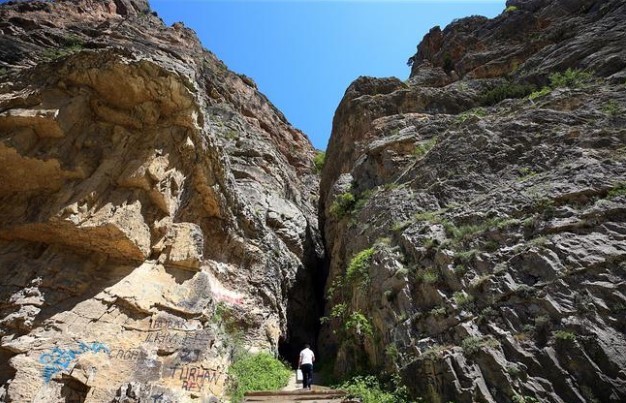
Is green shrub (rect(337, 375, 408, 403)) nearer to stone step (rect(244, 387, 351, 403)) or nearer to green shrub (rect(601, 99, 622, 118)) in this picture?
stone step (rect(244, 387, 351, 403))

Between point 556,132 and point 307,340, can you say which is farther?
point 307,340

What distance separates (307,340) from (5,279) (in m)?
14.2

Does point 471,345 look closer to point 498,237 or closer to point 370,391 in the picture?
point 370,391

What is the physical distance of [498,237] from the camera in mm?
11609

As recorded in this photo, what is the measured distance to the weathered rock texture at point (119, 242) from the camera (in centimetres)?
1047

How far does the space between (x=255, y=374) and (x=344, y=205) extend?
9940 millimetres

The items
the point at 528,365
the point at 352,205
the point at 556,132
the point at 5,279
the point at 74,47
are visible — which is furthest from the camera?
the point at 74,47

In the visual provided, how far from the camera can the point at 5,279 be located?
36.9ft

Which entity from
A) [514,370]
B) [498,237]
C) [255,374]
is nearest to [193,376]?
[255,374]

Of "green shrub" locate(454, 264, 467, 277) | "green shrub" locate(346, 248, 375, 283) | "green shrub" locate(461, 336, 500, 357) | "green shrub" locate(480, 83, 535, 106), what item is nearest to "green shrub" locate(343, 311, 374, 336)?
"green shrub" locate(346, 248, 375, 283)

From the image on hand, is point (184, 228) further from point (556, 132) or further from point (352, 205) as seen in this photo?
point (556, 132)

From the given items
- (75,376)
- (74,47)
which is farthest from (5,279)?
(74,47)

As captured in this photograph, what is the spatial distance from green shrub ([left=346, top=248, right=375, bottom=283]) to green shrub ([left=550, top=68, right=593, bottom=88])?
1321cm

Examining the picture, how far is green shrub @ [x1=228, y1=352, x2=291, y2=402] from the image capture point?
38.9ft
